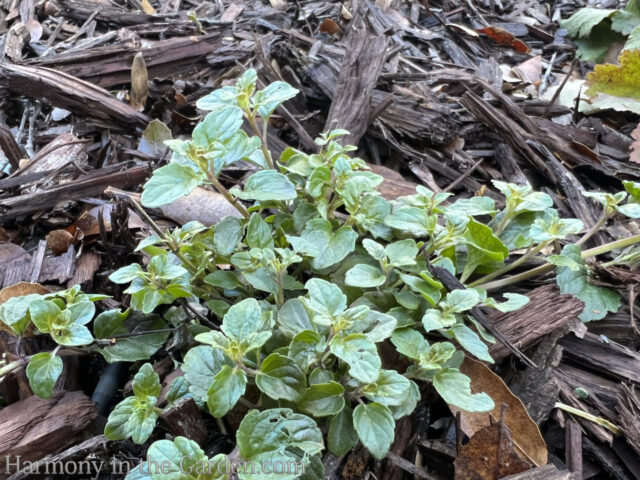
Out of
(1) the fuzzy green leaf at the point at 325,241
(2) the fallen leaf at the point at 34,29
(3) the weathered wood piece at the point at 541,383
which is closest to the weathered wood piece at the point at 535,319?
(3) the weathered wood piece at the point at 541,383

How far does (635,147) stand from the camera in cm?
253

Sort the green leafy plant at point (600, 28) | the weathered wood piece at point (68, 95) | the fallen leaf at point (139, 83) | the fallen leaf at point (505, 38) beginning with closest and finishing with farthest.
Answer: the weathered wood piece at point (68, 95) < the fallen leaf at point (139, 83) < the green leafy plant at point (600, 28) < the fallen leaf at point (505, 38)

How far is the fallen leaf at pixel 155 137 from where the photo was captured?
2.40 meters

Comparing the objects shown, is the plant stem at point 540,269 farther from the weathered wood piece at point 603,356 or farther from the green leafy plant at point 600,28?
the green leafy plant at point 600,28

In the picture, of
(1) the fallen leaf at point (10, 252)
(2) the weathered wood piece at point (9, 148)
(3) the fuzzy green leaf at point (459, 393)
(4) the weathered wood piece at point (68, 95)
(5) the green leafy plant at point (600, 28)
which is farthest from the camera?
(5) the green leafy plant at point (600, 28)

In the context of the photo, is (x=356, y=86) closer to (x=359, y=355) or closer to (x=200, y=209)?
(x=200, y=209)

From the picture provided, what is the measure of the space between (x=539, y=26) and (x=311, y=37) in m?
1.70

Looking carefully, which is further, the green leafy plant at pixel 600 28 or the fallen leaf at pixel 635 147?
the green leafy plant at pixel 600 28

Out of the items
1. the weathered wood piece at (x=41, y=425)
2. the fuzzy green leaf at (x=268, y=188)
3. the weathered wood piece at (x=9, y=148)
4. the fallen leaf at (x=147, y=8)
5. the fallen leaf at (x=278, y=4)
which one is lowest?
the weathered wood piece at (x=41, y=425)

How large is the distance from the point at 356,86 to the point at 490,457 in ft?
5.48

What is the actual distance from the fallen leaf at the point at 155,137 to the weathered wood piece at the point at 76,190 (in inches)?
7.4

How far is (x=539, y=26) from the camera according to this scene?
366 centimetres

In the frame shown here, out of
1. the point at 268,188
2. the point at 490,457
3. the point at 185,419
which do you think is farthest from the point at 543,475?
the point at 268,188

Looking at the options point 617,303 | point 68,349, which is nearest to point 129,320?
point 68,349
